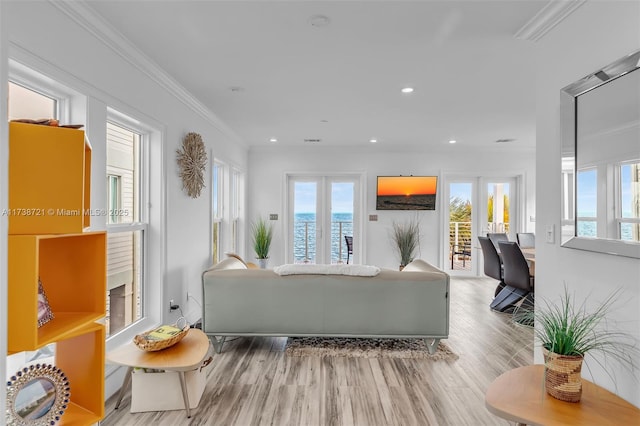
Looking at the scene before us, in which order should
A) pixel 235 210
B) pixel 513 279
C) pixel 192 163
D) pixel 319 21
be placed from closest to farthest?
pixel 319 21 < pixel 192 163 < pixel 513 279 < pixel 235 210

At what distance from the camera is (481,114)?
173 inches

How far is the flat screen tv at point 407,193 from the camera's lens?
6660 millimetres

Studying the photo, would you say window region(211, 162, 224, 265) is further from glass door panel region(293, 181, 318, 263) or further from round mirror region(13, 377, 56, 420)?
round mirror region(13, 377, 56, 420)

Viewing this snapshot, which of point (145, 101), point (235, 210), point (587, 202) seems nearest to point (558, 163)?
point (587, 202)

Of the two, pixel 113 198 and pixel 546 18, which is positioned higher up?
pixel 546 18

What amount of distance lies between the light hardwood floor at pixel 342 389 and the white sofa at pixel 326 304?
0.24m

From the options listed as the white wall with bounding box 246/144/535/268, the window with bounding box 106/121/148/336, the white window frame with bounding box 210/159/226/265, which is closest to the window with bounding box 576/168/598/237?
the window with bounding box 106/121/148/336

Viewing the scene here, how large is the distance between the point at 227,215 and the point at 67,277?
4105 millimetres

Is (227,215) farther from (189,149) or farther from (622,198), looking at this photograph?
(622,198)

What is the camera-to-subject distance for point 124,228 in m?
2.82

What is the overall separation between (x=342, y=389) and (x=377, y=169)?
185 inches

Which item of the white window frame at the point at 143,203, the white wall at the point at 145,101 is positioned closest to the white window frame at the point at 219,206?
the white wall at the point at 145,101

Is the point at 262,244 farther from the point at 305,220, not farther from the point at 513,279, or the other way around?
the point at 513,279

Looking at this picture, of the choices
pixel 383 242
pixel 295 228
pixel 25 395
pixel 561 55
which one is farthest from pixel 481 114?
pixel 25 395
